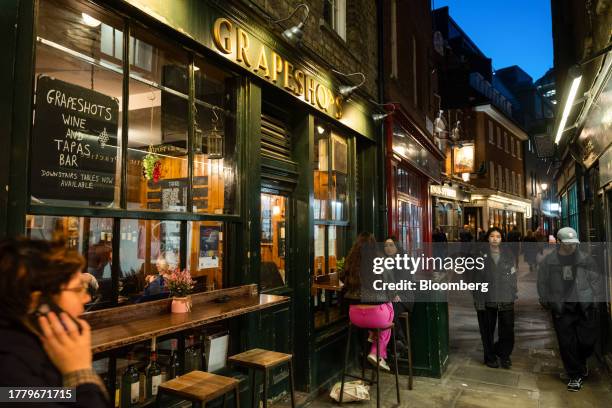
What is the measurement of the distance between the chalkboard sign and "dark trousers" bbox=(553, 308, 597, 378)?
5.76 meters

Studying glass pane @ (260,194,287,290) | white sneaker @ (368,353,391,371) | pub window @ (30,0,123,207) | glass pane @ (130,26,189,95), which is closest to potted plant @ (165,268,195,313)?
pub window @ (30,0,123,207)

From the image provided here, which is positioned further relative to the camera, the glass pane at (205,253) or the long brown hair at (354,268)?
the long brown hair at (354,268)

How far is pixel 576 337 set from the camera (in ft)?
19.9

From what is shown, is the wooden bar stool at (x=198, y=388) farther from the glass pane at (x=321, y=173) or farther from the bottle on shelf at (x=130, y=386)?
the glass pane at (x=321, y=173)

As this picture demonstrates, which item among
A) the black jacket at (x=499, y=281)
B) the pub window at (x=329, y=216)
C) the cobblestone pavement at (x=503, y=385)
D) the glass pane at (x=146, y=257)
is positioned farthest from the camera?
the black jacket at (x=499, y=281)

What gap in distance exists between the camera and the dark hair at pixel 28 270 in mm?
1530

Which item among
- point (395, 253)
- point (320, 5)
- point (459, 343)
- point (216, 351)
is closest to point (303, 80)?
point (320, 5)

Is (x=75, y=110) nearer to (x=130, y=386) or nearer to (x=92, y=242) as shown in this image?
(x=92, y=242)

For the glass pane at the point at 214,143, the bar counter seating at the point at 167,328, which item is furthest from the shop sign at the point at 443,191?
the bar counter seating at the point at 167,328

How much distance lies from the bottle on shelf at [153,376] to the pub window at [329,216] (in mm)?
2610

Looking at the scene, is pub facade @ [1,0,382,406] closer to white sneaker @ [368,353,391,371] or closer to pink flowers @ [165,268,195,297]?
pink flowers @ [165,268,195,297]

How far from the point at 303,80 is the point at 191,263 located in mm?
2780

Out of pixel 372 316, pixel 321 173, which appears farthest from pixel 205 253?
pixel 321 173

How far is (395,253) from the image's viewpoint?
6.67 m
